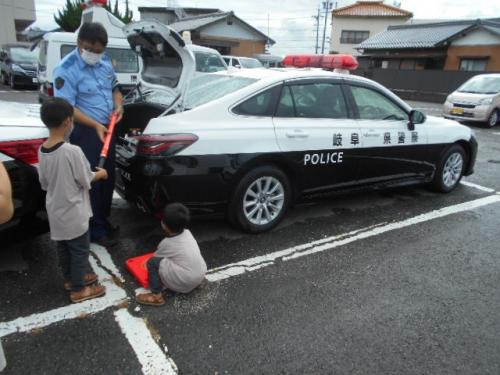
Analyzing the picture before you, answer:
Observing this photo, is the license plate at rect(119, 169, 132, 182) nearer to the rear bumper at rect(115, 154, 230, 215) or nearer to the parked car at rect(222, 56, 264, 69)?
the rear bumper at rect(115, 154, 230, 215)

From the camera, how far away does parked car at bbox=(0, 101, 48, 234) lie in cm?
272

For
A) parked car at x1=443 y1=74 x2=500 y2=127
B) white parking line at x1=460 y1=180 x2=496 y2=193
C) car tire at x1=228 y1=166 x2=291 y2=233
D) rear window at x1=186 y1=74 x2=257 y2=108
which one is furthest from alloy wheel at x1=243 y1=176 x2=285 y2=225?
parked car at x1=443 y1=74 x2=500 y2=127

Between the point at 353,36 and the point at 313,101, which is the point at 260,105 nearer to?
the point at 313,101

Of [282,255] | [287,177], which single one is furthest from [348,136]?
[282,255]

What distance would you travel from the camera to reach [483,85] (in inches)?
519

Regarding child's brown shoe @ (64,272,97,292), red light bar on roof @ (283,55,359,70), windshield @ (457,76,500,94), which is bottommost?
child's brown shoe @ (64,272,97,292)

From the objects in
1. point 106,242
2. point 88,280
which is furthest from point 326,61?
point 88,280

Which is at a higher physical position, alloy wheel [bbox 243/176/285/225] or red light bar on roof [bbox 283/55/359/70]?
red light bar on roof [bbox 283/55/359/70]

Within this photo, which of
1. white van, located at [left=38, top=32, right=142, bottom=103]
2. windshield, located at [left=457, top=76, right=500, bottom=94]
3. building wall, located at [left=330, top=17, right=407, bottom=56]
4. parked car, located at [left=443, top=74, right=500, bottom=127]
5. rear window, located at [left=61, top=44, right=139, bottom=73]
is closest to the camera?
white van, located at [left=38, top=32, right=142, bottom=103]

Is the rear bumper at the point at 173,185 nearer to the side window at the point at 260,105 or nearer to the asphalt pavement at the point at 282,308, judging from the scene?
the asphalt pavement at the point at 282,308

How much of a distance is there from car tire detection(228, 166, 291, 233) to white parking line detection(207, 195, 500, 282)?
39 centimetres

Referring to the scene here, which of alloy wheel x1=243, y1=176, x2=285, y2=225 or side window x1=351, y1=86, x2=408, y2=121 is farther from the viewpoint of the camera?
side window x1=351, y1=86, x2=408, y2=121

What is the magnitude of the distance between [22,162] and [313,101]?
8.43 feet

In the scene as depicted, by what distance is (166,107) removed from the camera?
3703 millimetres
